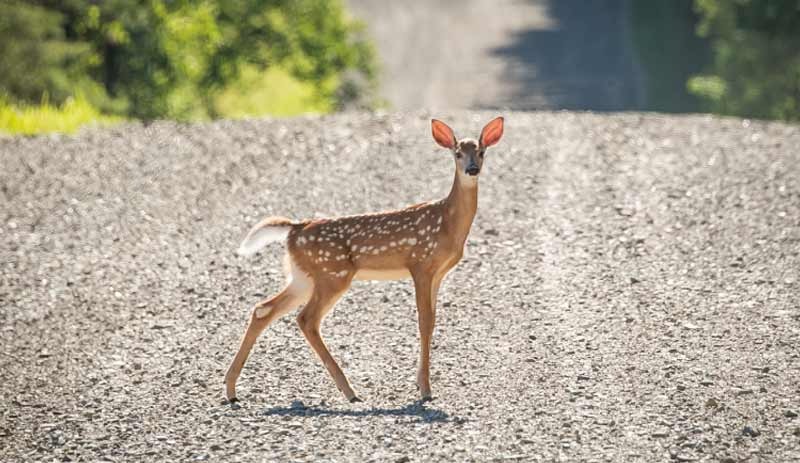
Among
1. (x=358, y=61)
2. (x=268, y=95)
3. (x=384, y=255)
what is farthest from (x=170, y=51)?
(x=384, y=255)

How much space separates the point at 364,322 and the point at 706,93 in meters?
25.6

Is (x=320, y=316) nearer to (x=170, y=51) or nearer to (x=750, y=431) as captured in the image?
(x=750, y=431)

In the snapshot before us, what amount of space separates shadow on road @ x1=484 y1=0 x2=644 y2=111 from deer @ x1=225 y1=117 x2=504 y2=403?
25.6 metres

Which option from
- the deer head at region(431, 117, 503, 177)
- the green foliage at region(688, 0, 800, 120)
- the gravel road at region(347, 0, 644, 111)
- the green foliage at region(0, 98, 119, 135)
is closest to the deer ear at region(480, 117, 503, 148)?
the deer head at region(431, 117, 503, 177)

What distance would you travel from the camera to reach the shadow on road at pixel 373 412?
9523mm

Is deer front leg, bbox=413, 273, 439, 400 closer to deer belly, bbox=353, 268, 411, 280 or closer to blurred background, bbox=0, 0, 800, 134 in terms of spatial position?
deer belly, bbox=353, 268, 411, 280

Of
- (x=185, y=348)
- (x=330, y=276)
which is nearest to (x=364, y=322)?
(x=185, y=348)

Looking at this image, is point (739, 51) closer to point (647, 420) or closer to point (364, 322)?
point (364, 322)

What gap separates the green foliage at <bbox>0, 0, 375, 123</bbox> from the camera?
2669 centimetres

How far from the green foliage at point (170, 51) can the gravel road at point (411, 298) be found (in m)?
7.93

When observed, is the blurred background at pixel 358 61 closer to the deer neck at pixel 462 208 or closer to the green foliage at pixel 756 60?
the green foliage at pixel 756 60

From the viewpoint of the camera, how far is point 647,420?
938 centimetres

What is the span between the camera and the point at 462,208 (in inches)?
391

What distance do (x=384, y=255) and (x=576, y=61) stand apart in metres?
36.0
